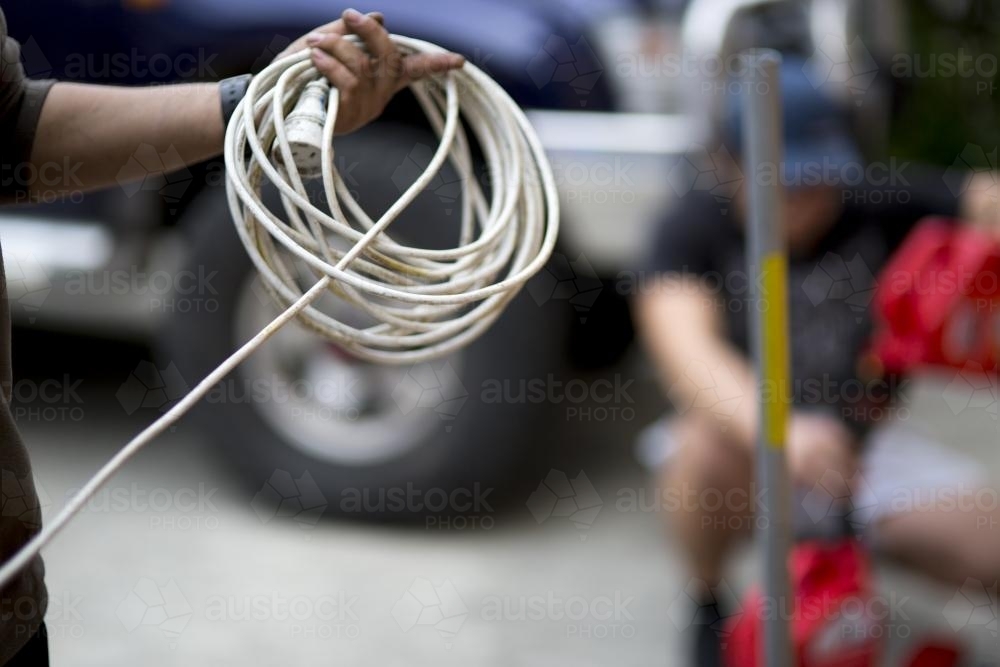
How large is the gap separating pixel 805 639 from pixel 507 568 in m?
1.17

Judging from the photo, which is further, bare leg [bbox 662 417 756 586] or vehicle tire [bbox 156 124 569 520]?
vehicle tire [bbox 156 124 569 520]

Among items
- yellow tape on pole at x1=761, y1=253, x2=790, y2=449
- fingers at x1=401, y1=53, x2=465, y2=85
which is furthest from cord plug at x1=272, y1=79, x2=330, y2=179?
yellow tape on pole at x1=761, y1=253, x2=790, y2=449

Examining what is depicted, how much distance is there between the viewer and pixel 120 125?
1.35 m

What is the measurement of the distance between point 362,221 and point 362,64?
178 millimetres

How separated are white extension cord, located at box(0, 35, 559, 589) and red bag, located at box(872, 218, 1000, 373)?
98cm

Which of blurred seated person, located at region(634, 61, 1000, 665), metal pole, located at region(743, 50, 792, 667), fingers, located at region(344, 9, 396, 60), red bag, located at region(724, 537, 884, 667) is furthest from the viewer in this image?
blurred seated person, located at region(634, 61, 1000, 665)

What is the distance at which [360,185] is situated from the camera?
9.75ft

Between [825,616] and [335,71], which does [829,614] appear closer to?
[825,616]

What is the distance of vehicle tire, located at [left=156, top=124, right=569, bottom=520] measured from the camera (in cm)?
309

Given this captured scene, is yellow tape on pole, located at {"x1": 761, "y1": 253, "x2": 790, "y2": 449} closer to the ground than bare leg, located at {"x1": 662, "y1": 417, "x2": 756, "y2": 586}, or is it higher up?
higher up

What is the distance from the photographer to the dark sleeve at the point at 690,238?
2582 mm

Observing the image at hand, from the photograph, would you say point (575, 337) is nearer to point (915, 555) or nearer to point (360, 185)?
point (360, 185)

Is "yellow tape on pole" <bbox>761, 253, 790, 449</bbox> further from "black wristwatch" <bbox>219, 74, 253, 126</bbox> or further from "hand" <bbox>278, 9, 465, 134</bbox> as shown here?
"black wristwatch" <bbox>219, 74, 253, 126</bbox>

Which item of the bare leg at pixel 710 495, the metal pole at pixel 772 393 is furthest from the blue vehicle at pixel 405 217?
the metal pole at pixel 772 393
